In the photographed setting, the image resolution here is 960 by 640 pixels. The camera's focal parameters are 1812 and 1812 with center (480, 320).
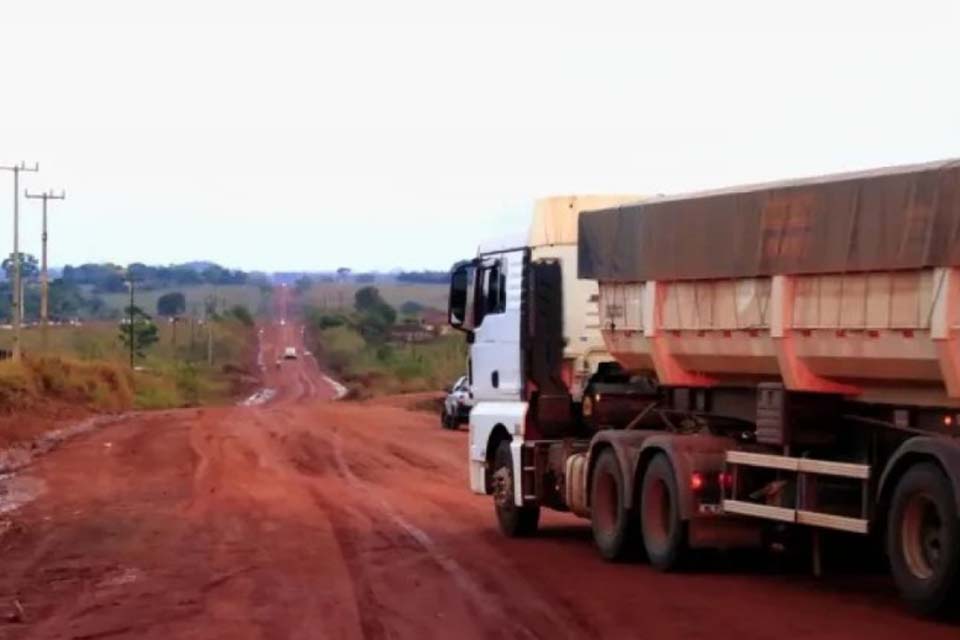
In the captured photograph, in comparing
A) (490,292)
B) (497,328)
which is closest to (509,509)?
(497,328)

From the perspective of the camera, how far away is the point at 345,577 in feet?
53.4

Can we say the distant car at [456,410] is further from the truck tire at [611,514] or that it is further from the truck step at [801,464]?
the truck step at [801,464]

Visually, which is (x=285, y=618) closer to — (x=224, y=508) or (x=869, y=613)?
(x=869, y=613)

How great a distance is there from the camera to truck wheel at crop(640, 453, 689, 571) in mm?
15758

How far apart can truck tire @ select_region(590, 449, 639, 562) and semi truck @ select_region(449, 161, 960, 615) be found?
0.03 meters

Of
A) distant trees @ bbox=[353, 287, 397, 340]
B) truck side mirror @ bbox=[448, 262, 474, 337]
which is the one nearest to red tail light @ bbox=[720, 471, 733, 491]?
truck side mirror @ bbox=[448, 262, 474, 337]

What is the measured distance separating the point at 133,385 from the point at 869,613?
7164 centimetres

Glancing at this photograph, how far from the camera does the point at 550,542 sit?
64.3 ft

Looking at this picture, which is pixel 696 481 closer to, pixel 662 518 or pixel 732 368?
pixel 662 518

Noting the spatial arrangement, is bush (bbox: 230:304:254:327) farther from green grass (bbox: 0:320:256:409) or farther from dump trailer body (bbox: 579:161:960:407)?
dump trailer body (bbox: 579:161:960:407)

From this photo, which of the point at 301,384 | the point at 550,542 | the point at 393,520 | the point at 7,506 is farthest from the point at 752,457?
the point at 301,384

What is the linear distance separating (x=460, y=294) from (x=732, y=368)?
19.6 feet

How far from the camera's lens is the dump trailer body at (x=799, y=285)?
12.5 metres

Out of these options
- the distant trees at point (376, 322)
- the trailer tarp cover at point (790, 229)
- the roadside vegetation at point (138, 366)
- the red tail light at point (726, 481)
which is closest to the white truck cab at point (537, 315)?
the trailer tarp cover at point (790, 229)
